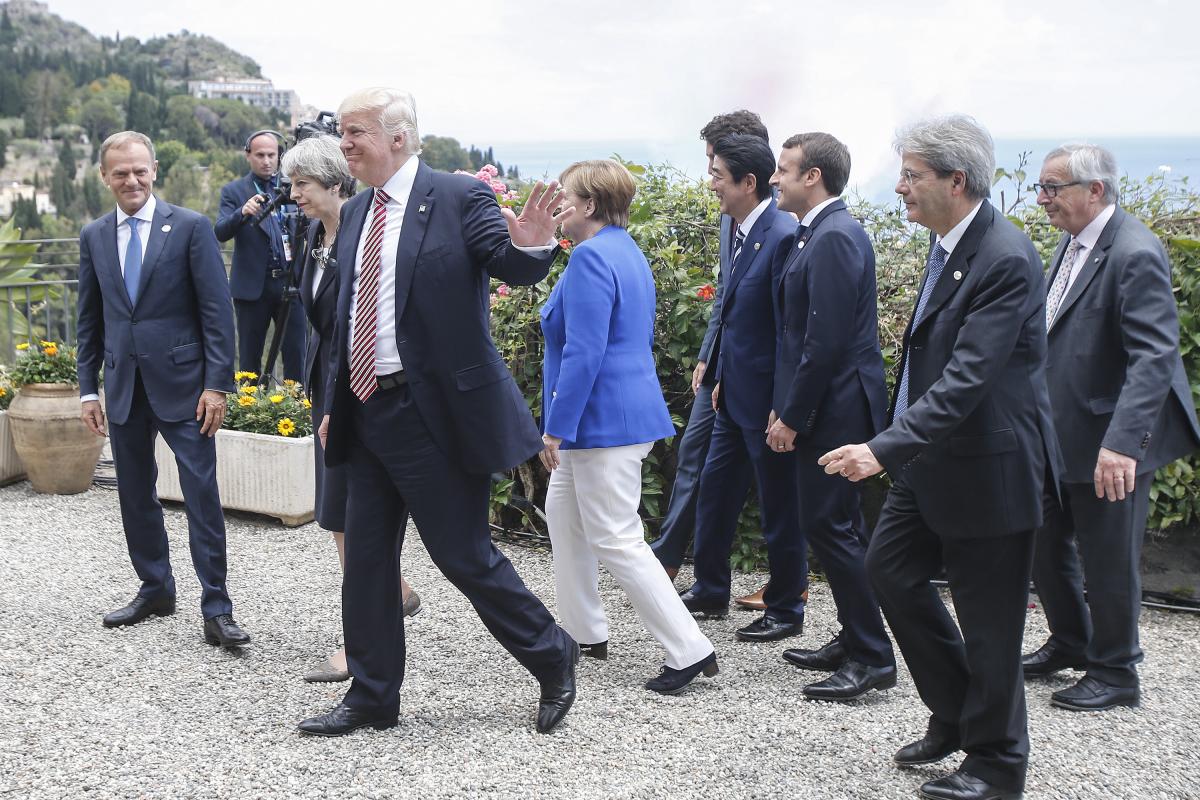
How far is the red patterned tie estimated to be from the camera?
133 inches

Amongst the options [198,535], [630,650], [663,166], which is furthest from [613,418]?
[663,166]

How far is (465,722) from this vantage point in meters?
3.68

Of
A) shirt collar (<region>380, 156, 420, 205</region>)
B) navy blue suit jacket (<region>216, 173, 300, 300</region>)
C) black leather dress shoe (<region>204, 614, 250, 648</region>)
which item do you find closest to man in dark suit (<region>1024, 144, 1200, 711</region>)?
shirt collar (<region>380, 156, 420, 205</region>)

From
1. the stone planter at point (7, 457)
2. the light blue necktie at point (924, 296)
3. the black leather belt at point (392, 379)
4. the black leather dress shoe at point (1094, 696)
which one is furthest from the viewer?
the stone planter at point (7, 457)

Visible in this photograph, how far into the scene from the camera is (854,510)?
407cm

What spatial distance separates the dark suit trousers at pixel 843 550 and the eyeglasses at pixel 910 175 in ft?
3.83

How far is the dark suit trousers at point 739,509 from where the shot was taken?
14.5ft

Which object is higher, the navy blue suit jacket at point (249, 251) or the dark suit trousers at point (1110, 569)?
the navy blue suit jacket at point (249, 251)

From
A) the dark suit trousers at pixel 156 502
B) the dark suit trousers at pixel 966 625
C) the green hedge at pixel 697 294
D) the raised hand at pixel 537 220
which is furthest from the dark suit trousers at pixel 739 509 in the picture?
the dark suit trousers at pixel 156 502

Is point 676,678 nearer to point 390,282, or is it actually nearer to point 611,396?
point 611,396

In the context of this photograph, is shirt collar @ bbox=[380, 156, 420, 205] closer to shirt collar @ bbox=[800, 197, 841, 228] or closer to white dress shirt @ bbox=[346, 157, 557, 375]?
white dress shirt @ bbox=[346, 157, 557, 375]

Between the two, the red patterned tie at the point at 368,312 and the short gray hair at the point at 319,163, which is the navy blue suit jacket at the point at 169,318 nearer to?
the short gray hair at the point at 319,163

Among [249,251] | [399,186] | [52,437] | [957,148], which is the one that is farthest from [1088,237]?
[52,437]

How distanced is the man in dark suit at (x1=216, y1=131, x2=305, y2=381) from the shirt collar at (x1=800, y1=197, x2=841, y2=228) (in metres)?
3.94
